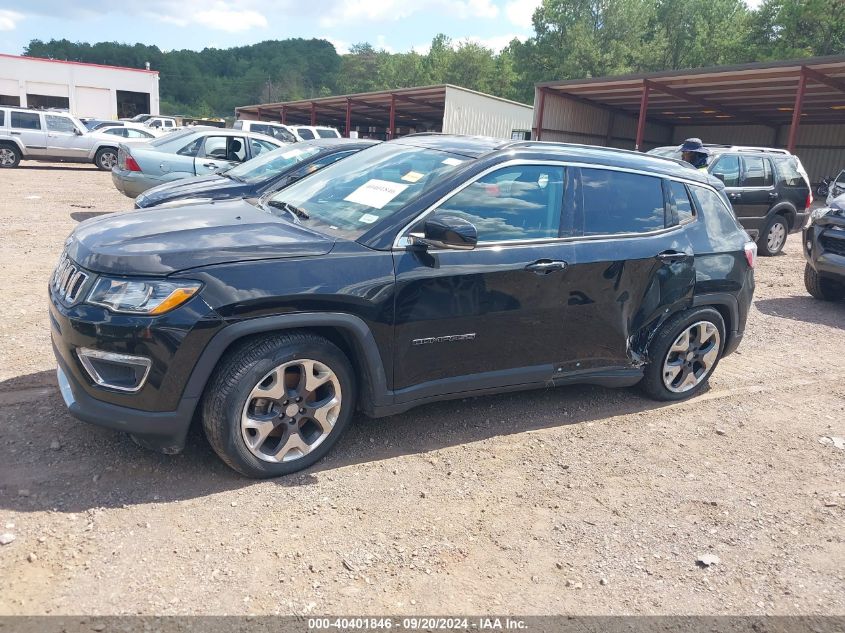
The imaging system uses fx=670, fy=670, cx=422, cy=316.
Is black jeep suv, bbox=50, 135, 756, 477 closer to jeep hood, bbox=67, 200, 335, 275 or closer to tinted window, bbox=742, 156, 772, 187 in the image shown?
jeep hood, bbox=67, 200, 335, 275

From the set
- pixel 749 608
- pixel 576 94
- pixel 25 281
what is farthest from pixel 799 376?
pixel 576 94

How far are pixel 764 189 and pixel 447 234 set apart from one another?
1000 cm

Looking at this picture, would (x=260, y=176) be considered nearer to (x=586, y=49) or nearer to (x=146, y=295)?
(x=146, y=295)

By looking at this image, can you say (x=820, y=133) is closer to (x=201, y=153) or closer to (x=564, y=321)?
(x=201, y=153)

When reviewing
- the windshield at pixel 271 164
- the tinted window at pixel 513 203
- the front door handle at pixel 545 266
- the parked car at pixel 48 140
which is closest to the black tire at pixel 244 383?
the tinted window at pixel 513 203

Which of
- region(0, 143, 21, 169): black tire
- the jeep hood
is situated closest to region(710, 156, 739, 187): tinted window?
the jeep hood

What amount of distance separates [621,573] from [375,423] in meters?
1.77

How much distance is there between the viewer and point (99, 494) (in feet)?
10.4

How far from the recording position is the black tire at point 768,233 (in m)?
11.7

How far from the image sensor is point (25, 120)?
1964cm

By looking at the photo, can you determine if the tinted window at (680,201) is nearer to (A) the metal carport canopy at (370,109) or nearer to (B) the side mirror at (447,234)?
(B) the side mirror at (447,234)

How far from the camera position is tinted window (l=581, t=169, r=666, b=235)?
4270 millimetres

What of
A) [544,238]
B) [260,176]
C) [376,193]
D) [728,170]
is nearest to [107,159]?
[260,176]

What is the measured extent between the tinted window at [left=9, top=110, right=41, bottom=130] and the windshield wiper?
62.8ft
